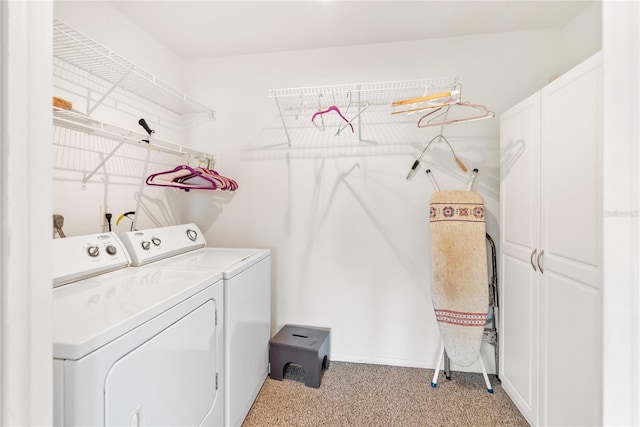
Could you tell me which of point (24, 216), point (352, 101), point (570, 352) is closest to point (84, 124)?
point (24, 216)

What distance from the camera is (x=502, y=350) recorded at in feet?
6.31

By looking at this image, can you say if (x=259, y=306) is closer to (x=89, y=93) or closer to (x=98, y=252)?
(x=98, y=252)

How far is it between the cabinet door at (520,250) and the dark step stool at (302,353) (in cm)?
123

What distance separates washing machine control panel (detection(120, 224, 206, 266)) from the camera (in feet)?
5.14

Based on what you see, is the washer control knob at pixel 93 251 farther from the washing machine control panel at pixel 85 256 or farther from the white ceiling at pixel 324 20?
the white ceiling at pixel 324 20

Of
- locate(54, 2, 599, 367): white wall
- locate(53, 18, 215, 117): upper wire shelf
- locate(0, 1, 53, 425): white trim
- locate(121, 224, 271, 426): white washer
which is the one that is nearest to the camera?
locate(0, 1, 53, 425): white trim

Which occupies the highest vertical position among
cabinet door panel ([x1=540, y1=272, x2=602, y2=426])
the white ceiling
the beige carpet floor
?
the white ceiling

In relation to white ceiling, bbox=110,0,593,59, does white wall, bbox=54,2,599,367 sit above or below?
below

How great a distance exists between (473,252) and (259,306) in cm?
148

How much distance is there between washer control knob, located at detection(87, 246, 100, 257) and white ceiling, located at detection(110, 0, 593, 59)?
1504 mm

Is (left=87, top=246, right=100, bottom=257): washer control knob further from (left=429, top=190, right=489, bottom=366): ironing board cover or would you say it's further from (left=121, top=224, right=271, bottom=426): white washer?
(left=429, top=190, right=489, bottom=366): ironing board cover
